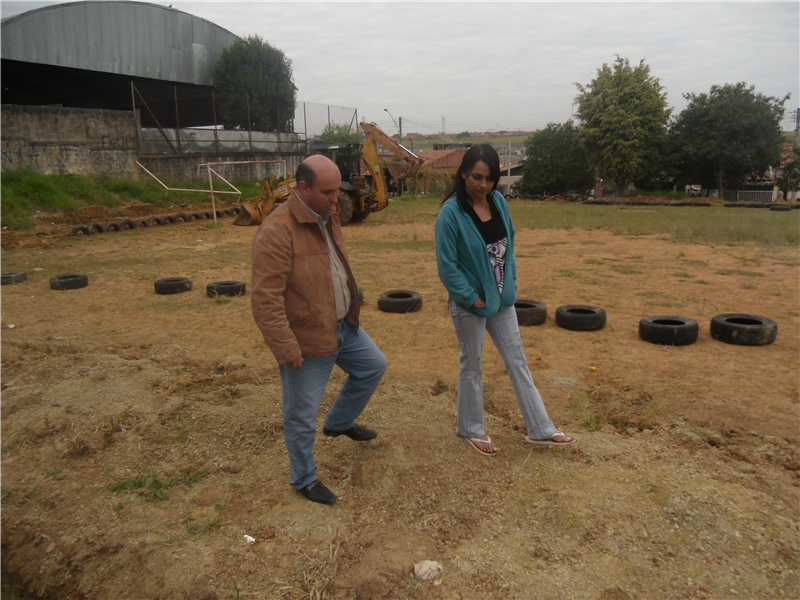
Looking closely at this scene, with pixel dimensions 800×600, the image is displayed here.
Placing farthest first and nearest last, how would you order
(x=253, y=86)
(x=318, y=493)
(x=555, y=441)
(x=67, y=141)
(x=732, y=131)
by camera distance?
(x=732, y=131) → (x=253, y=86) → (x=67, y=141) → (x=555, y=441) → (x=318, y=493)

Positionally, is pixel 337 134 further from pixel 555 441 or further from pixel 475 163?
pixel 555 441

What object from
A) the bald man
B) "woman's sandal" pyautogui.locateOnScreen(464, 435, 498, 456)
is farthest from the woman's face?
"woman's sandal" pyautogui.locateOnScreen(464, 435, 498, 456)

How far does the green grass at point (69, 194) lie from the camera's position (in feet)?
52.9

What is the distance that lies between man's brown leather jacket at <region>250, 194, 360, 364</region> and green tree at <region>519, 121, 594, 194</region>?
39.3 metres

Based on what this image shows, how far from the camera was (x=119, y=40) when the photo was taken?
934 inches

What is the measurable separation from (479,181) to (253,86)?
1100 inches

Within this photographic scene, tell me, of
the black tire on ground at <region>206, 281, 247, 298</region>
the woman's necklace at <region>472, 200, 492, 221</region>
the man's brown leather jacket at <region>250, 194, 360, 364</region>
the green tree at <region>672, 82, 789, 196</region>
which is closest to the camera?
the man's brown leather jacket at <region>250, 194, 360, 364</region>

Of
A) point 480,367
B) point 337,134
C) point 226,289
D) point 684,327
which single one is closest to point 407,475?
point 480,367

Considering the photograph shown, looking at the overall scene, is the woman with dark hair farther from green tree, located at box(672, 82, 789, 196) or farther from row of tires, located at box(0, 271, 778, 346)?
green tree, located at box(672, 82, 789, 196)

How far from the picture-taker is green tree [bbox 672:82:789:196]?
102 feet

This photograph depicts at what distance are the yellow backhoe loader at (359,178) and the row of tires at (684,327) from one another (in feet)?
38.8

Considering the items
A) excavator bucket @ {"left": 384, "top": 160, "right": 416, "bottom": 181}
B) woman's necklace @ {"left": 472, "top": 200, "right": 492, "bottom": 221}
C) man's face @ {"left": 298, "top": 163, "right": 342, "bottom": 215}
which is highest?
excavator bucket @ {"left": 384, "top": 160, "right": 416, "bottom": 181}

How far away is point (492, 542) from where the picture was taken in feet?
9.64

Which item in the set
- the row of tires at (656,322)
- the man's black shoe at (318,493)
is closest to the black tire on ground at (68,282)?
the row of tires at (656,322)
